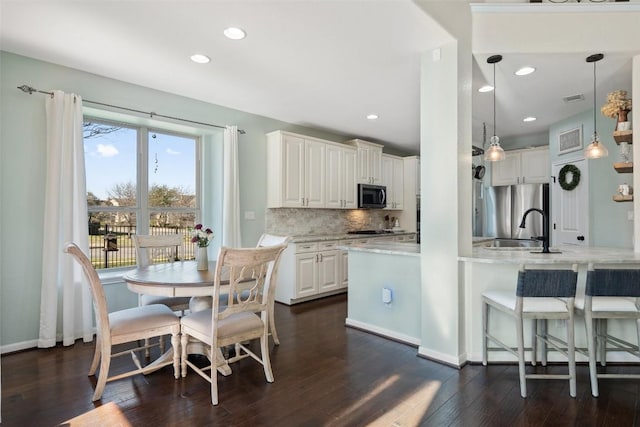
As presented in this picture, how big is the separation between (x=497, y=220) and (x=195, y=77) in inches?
207

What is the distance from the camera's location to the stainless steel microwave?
5.76 m

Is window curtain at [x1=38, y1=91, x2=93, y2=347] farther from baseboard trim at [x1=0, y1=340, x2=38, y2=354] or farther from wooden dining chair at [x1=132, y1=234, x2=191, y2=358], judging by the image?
wooden dining chair at [x1=132, y1=234, x2=191, y2=358]

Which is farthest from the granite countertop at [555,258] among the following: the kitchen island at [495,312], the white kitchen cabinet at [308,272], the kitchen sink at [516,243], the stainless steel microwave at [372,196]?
the stainless steel microwave at [372,196]

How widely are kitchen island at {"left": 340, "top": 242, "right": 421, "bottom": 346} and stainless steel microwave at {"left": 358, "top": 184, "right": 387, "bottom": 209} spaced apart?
2.22 meters

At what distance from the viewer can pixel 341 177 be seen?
17.9 feet

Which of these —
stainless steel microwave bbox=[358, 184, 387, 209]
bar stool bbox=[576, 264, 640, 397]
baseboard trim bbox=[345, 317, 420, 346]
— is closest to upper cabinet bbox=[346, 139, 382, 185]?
stainless steel microwave bbox=[358, 184, 387, 209]

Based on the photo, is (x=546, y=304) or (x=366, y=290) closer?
(x=546, y=304)

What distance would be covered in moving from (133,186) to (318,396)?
3096 millimetres

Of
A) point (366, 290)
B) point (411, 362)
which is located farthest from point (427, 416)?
point (366, 290)

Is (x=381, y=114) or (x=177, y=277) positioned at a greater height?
(x=381, y=114)

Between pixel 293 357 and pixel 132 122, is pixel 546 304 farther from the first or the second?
pixel 132 122

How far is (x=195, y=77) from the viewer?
3.43m

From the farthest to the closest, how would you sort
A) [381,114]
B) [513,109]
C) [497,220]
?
[497,220] < [381,114] < [513,109]

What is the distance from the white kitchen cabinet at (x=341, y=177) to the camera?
5.28m
